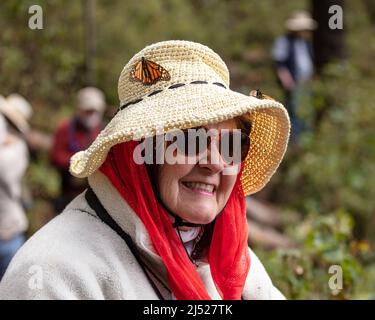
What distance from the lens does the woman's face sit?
7.38ft

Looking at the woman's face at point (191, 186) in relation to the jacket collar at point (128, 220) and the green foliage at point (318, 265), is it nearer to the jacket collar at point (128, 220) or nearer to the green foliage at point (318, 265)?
the jacket collar at point (128, 220)

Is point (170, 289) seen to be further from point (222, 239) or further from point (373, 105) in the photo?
point (373, 105)

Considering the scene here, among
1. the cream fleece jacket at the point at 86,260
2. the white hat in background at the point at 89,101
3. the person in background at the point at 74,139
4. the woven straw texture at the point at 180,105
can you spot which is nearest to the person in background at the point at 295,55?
the white hat in background at the point at 89,101

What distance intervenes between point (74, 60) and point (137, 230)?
7.37m

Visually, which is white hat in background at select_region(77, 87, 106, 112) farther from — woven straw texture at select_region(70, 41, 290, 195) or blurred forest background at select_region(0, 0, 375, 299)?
woven straw texture at select_region(70, 41, 290, 195)

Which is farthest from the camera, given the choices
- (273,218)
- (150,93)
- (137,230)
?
(273,218)

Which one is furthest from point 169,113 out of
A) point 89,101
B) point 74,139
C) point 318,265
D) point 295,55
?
point 295,55

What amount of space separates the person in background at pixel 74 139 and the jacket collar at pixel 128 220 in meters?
4.37

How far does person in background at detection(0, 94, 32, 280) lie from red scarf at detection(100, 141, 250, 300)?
2.95 metres

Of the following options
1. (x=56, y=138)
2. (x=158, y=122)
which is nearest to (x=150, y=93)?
(x=158, y=122)

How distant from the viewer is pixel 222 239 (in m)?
2.38

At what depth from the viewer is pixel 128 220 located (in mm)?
2201

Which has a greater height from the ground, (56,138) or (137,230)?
(137,230)
